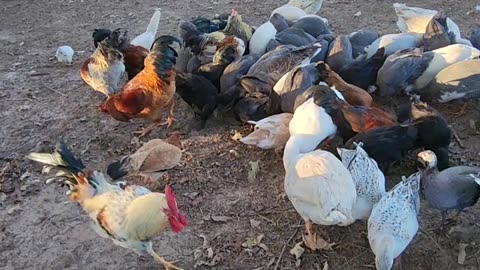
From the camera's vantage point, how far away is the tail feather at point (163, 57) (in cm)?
457

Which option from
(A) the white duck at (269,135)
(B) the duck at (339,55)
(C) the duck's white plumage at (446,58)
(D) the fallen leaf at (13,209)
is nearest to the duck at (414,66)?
(C) the duck's white plumage at (446,58)

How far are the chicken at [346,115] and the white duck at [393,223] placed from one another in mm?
703

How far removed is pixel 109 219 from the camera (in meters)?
3.23

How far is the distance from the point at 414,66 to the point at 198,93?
174cm

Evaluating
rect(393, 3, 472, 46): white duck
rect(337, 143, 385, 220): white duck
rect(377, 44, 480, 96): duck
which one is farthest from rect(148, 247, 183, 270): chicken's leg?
rect(393, 3, 472, 46): white duck

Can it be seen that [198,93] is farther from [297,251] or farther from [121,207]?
[297,251]

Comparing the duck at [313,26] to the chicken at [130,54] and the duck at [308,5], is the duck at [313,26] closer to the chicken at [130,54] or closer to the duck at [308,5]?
the duck at [308,5]

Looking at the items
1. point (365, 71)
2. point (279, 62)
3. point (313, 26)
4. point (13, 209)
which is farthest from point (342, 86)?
point (13, 209)

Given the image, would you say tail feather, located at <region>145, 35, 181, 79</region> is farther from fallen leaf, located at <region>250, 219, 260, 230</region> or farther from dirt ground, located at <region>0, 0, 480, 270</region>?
fallen leaf, located at <region>250, 219, 260, 230</region>

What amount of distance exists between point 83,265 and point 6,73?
9.82ft

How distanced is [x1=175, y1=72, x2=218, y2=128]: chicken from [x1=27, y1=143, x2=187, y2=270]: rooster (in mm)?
1301

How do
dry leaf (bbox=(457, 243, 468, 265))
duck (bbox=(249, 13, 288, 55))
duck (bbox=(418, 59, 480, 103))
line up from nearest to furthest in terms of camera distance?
dry leaf (bbox=(457, 243, 468, 265)), duck (bbox=(418, 59, 480, 103)), duck (bbox=(249, 13, 288, 55))

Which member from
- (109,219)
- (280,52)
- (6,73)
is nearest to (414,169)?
(280,52)

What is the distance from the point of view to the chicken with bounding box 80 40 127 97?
195 inches
